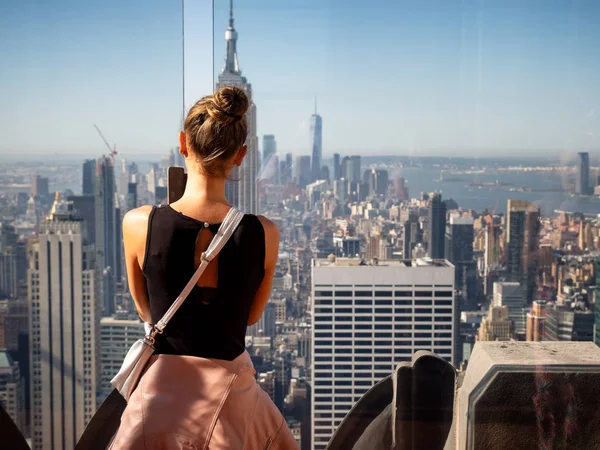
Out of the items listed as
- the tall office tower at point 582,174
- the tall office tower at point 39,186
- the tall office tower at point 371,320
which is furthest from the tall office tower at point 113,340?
the tall office tower at point 582,174

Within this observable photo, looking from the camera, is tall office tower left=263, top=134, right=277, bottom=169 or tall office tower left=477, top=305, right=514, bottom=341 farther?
tall office tower left=263, top=134, right=277, bottom=169

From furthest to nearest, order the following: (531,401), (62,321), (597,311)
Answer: (62,321) → (597,311) → (531,401)

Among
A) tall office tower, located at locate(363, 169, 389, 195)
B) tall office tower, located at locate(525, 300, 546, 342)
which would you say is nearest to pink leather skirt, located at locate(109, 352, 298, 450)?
tall office tower, located at locate(525, 300, 546, 342)

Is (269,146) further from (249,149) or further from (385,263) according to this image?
(385,263)

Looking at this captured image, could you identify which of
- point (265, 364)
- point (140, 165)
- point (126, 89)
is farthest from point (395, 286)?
point (126, 89)

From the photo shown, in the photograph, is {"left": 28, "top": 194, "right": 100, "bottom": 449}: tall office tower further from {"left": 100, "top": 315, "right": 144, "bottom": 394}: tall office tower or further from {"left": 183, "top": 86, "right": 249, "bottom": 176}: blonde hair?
{"left": 183, "top": 86, "right": 249, "bottom": 176}: blonde hair

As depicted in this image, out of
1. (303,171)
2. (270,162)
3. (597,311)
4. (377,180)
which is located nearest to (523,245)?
(597,311)
